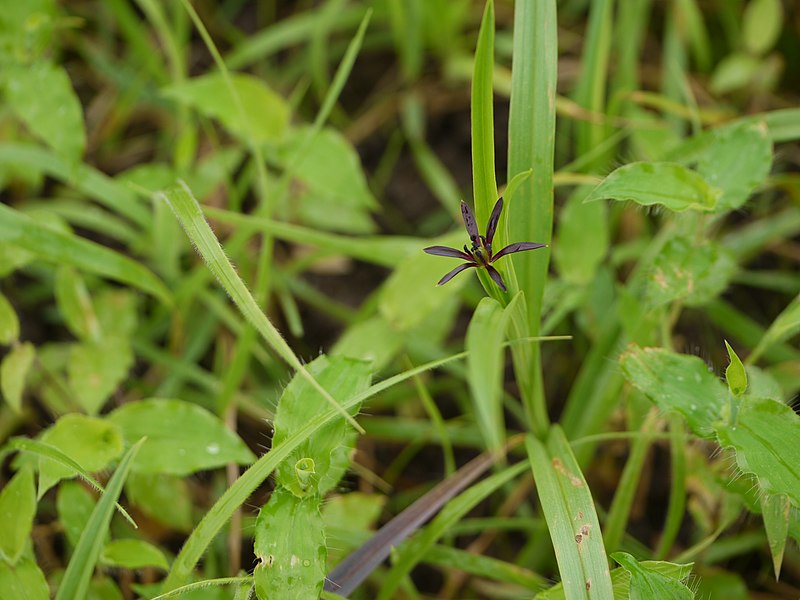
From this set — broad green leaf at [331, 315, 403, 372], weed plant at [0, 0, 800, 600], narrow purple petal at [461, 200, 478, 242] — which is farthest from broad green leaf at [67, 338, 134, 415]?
narrow purple petal at [461, 200, 478, 242]

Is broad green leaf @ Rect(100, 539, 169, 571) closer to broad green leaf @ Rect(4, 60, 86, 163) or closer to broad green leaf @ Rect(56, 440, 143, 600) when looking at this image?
broad green leaf @ Rect(56, 440, 143, 600)

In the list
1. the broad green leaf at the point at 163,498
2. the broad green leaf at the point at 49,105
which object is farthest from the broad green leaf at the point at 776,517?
the broad green leaf at the point at 49,105

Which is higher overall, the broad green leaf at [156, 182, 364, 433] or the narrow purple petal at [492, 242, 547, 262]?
the narrow purple petal at [492, 242, 547, 262]

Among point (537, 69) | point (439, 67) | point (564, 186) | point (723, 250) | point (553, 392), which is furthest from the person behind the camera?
point (439, 67)

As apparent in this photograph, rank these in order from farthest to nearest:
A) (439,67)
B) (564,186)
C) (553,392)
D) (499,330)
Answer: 1. (439,67)
2. (564,186)
3. (553,392)
4. (499,330)

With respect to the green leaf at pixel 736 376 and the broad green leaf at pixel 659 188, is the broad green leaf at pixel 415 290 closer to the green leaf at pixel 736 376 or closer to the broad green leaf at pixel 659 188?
the broad green leaf at pixel 659 188

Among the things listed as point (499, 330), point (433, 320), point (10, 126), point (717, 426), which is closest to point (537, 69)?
point (499, 330)

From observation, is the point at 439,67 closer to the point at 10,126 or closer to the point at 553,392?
the point at 553,392
